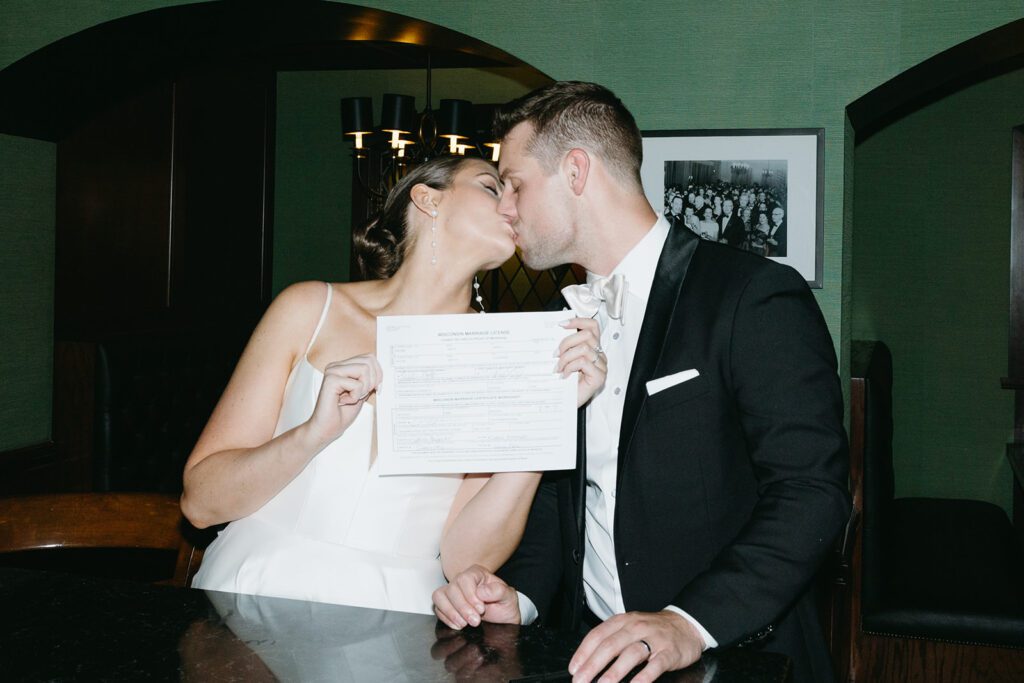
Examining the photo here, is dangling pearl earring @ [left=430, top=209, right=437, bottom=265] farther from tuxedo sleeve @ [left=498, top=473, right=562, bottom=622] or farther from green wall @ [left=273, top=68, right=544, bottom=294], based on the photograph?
green wall @ [left=273, top=68, right=544, bottom=294]

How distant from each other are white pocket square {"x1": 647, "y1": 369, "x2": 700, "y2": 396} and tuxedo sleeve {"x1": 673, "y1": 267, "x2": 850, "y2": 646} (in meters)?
0.07

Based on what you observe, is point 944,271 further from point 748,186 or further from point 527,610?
point 527,610

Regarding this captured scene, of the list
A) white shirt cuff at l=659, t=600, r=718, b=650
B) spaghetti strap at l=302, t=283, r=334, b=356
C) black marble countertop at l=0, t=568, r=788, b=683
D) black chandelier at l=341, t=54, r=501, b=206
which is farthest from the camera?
black chandelier at l=341, t=54, r=501, b=206

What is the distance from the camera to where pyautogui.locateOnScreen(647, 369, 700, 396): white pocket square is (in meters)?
1.69

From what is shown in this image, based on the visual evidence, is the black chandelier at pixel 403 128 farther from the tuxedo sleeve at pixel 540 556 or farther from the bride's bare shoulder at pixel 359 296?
the tuxedo sleeve at pixel 540 556

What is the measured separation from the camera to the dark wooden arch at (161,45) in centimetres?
329

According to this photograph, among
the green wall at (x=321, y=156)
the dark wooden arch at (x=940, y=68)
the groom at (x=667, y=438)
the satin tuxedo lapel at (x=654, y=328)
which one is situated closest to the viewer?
the groom at (x=667, y=438)

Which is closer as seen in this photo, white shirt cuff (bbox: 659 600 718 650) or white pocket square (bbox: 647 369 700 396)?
white shirt cuff (bbox: 659 600 718 650)

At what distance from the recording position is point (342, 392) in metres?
1.71

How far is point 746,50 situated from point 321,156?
5282 mm

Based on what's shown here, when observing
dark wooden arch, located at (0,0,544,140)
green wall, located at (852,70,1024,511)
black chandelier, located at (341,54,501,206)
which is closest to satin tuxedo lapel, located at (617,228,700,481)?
dark wooden arch, located at (0,0,544,140)

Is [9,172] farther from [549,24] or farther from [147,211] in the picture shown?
[549,24]

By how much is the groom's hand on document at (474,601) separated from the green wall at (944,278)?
4565 mm

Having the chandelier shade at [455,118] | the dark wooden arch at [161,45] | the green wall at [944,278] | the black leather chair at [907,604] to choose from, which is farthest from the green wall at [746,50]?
the green wall at [944,278]
